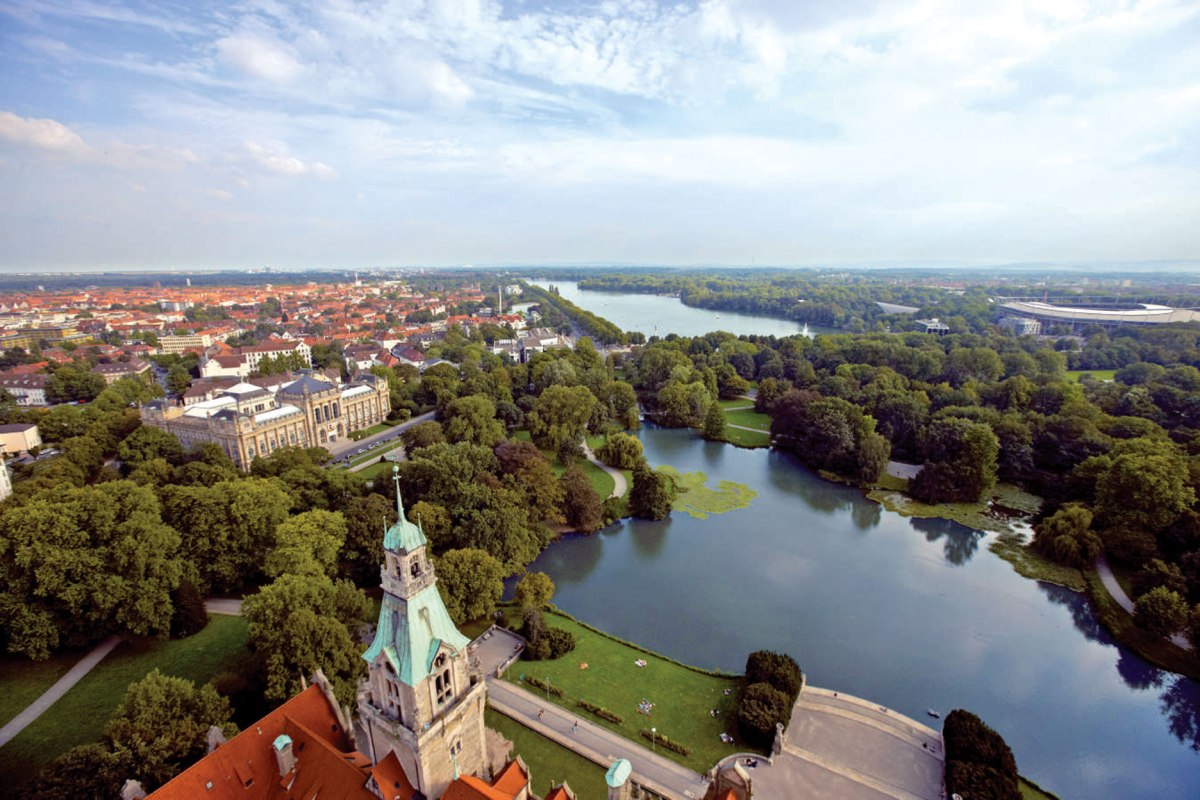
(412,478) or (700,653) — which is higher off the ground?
(412,478)

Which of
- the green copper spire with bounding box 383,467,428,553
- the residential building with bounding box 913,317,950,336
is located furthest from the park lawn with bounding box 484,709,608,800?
the residential building with bounding box 913,317,950,336

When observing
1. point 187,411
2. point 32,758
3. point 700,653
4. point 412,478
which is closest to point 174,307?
point 187,411

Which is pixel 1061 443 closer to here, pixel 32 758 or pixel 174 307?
pixel 32 758

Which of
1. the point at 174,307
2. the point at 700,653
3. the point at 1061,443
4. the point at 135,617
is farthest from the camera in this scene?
the point at 174,307

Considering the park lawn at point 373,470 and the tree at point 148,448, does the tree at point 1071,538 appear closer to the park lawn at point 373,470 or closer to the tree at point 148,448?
the park lawn at point 373,470

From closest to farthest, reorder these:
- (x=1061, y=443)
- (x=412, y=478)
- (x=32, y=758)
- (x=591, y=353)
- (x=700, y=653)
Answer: (x=32, y=758) < (x=700, y=653) < (x=412, y=478) < (x=1061, y=443) < (x=591, y=353)

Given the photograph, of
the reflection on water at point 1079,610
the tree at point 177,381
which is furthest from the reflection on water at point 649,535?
the tree at point 177,381
